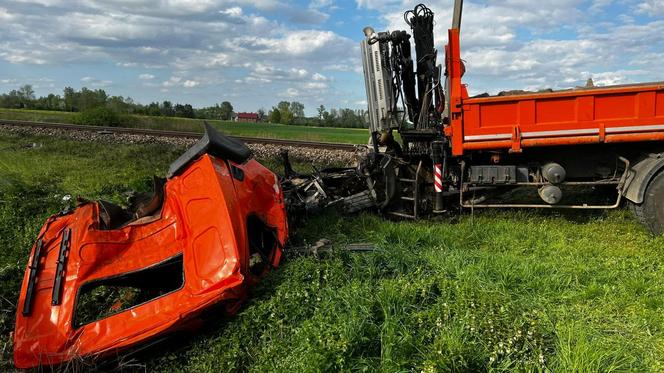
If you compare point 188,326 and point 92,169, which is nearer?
point 188,326

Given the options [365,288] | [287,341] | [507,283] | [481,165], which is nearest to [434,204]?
[481,165]

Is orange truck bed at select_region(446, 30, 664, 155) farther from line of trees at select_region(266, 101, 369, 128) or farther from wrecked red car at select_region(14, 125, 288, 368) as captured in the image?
line of trees at select_region(266, 101, 369, 128)

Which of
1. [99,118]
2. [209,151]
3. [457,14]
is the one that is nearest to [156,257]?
[209,151]

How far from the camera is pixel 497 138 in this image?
652 cm

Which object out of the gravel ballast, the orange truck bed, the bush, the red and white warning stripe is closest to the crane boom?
the orange truck bed

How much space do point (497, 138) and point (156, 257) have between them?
4.74m

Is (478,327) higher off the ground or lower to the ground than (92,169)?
lower

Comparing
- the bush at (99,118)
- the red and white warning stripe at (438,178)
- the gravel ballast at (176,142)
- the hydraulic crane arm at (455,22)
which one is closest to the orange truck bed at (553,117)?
the hydraulic crane arm at (455,22)

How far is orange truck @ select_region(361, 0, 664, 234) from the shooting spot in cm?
610

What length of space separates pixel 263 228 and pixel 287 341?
56.2 inches

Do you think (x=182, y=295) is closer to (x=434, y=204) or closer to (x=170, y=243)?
(x=170, y=243)

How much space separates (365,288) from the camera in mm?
3842

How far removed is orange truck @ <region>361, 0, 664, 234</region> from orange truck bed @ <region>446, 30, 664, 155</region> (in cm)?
1

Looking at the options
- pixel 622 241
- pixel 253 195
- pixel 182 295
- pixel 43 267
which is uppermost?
pixel 253 195
